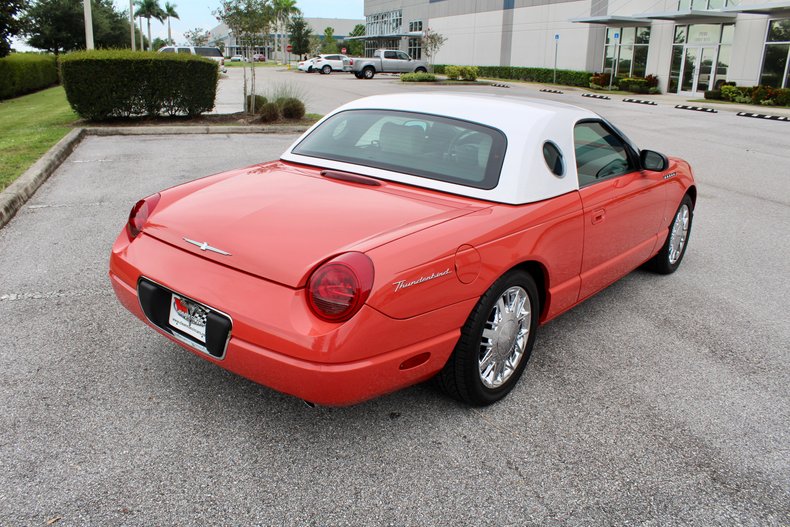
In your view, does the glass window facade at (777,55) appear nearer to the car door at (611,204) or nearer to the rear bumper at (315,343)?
the car door at (611,204)

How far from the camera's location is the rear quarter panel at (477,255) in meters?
2.64

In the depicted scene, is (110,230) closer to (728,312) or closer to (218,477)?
(218,477)

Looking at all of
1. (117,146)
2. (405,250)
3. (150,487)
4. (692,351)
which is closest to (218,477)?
(150,487)

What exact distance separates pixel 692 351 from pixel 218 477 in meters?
2.94

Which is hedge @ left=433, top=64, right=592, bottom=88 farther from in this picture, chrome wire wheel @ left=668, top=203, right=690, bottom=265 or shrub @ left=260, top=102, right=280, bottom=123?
chrome wire wheel @ left=668, top=203, right=690, bottom=265

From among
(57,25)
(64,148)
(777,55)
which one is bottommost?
(64,148)

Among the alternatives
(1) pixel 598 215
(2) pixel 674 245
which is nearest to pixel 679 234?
(2) pixel 674 245

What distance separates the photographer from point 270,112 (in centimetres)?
1508

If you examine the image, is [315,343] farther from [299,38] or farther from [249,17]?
[299,38]

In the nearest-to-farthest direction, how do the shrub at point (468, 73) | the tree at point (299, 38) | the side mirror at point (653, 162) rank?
the side mirror at point (653, 162), the shrub at point (468, 73), the tree at point (299, 38)

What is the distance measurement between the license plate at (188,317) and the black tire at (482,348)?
3.73 feet

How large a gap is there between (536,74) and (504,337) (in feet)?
145

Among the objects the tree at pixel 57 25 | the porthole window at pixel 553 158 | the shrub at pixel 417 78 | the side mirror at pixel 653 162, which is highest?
the tree at pixel 57 25

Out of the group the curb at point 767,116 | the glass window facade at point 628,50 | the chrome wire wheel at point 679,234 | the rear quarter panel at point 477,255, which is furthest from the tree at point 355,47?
the rear quarter panel at point 477,255
